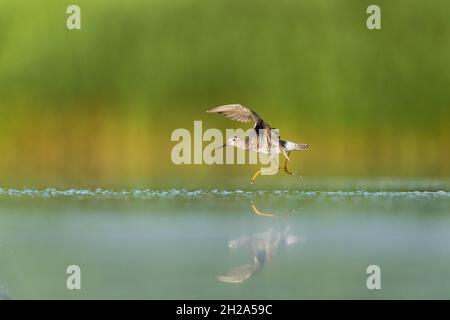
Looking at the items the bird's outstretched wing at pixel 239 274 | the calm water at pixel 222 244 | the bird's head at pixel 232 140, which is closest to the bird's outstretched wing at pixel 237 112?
the bird's head at pixel 232 140

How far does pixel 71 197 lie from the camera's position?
15.1m

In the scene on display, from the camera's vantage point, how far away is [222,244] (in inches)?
410

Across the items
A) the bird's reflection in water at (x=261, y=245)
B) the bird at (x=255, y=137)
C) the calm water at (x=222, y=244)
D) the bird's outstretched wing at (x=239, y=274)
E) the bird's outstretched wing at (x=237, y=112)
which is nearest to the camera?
the calm water at (x=222, y=244)

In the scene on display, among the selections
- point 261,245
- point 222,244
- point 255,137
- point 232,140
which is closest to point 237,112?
point 232,140

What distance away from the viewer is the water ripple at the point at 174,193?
1532cm

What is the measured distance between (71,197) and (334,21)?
17877 mm

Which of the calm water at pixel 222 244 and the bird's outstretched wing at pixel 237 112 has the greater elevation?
the bird's outstretched wing at pixel 237 112

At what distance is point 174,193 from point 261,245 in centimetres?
561

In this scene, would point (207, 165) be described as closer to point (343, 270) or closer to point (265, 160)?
point (265, 160)

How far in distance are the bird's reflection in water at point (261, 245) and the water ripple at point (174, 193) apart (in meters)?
3.62

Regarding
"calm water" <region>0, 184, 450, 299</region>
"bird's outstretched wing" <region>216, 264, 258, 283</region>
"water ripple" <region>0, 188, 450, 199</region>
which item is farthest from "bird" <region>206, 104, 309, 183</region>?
"bird's outstretched wing" <region>216, 264, 258, 283</region>

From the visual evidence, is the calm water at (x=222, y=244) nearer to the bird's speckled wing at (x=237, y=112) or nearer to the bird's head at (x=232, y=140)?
the bird's head at (x=232, y=140)

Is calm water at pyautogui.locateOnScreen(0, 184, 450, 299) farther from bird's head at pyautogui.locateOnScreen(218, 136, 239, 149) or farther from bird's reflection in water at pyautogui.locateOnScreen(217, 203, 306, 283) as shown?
bird's head at pyautogui.locateOnScreen(218, 136, 239, 149)
